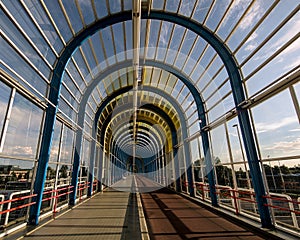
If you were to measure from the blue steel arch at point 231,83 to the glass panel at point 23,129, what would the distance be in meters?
0.37

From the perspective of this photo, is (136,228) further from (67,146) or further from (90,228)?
(67,146)

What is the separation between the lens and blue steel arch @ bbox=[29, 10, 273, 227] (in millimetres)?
6262

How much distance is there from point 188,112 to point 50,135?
36.4 ft

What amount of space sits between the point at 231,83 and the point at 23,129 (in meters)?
8.11

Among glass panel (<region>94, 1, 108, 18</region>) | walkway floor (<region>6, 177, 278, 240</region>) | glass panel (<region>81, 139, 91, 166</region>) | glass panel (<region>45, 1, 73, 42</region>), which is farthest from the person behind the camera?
glass panel (<region>81, 139, 91, 166</region>)

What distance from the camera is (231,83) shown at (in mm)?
7629

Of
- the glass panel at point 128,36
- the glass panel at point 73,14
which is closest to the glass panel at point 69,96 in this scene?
the glass panel at point 73,14

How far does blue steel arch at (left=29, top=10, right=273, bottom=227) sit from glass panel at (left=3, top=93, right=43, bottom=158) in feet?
1.22

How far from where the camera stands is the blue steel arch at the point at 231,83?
247 inches

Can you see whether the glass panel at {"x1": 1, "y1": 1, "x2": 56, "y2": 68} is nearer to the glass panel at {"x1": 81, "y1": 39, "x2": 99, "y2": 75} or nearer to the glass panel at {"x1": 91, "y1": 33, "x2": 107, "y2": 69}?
the glass panel at {"x1": 81, "y1": 39, "x2": 99, "y2": 75}

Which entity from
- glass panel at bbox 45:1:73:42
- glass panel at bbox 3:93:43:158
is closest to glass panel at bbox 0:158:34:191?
glass panel at bbox 3:93:43:158

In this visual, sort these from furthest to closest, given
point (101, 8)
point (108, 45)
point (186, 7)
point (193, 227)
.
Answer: point (108, 45)
point (186, 7)
point (101, 8)
point (193, 227)

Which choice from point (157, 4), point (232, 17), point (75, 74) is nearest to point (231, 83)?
point (232, 17)

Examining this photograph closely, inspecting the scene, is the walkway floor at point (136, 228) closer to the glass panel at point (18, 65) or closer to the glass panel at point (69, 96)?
the glass panel at point (18, 65)
